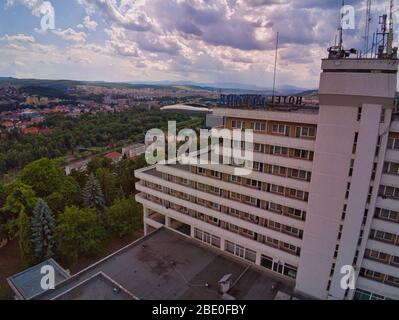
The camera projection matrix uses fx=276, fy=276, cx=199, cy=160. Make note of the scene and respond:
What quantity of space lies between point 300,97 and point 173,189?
687 inches

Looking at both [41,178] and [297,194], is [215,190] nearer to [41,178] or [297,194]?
[297,194]

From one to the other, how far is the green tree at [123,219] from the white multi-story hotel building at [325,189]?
15845 millimetres

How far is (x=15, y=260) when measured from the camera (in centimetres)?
3878

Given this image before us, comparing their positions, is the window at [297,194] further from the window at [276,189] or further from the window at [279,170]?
the window at [279,170]

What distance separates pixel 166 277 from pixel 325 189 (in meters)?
16.4

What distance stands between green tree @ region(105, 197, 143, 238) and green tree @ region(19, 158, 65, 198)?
1205 centimetres

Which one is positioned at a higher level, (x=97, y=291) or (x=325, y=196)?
(x=325, y=196)

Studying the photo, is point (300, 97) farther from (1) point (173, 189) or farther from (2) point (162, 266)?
(2) point (162, 266)

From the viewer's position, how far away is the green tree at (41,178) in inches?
1764

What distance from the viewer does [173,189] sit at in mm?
33281

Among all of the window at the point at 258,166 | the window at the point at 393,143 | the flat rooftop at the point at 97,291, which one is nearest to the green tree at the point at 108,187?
the flat rooftop at the point at 97,291

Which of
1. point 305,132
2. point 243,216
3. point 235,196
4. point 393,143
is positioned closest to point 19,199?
point 235,196

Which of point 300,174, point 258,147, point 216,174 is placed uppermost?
point 258,147

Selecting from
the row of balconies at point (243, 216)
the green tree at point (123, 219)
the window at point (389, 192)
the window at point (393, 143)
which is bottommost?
the green tree at point (123, 219)
